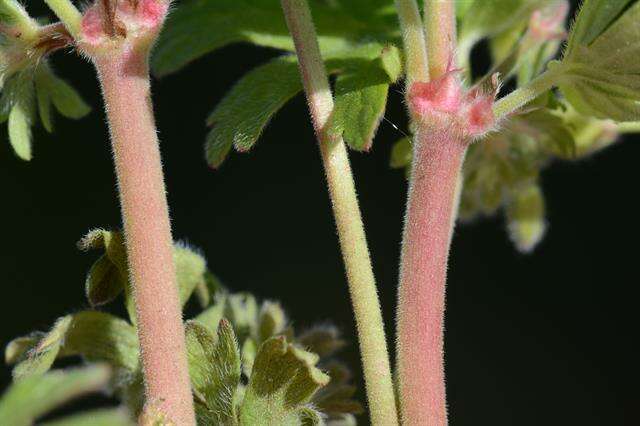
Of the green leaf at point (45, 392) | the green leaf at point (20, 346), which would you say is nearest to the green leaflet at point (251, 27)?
the green leaf at point (20, 346)

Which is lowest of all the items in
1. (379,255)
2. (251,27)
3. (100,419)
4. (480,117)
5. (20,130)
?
(100,419)

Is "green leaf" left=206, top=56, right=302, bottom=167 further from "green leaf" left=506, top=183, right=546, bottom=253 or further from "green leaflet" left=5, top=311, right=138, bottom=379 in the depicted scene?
"green leaf" left=506, top=183, right=546, bottom=253

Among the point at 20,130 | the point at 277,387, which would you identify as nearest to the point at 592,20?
the point at 277,387

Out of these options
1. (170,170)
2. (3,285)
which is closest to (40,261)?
(3,285)

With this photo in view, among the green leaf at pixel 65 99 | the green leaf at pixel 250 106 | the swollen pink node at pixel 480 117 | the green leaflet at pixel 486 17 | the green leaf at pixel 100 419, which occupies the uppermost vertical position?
the green leaflet at pixel 486 17

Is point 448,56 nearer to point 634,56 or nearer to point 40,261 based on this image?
point 634,56

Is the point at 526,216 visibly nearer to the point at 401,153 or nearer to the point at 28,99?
the point at 401,153

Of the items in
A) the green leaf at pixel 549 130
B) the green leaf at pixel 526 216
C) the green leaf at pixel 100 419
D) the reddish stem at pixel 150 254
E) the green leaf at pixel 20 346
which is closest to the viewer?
the green leaf at pixel 100 419

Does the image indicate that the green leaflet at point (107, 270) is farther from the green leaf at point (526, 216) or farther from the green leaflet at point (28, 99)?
the green leaf at point (526, 216)
